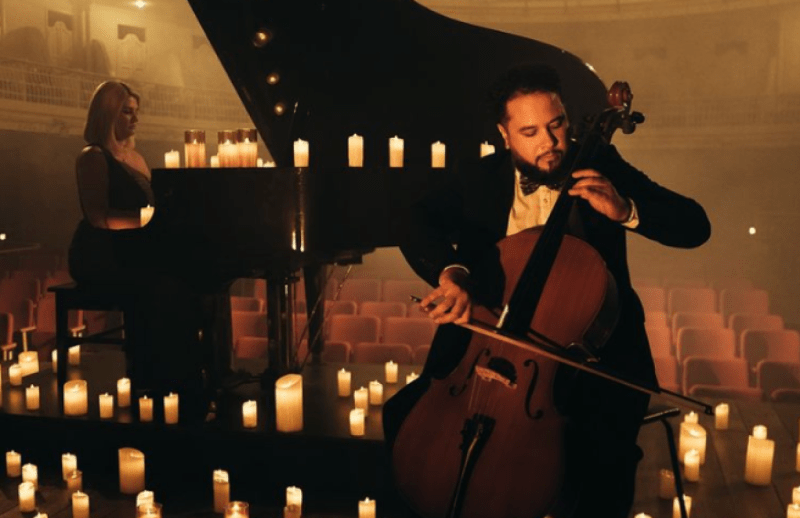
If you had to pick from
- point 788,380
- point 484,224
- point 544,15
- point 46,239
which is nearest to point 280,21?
point 484,224

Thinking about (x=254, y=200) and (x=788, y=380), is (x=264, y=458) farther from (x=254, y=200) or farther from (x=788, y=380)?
(x=788, y=380)

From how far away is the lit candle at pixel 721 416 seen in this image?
3.96 m

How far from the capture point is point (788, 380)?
5.11 meters

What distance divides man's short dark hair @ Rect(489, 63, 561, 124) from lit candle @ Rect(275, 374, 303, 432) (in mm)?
1931

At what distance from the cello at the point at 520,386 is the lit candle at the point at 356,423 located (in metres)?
1.65

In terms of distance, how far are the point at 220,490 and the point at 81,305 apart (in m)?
1.24

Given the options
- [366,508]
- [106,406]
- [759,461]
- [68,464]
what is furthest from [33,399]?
[759,461]

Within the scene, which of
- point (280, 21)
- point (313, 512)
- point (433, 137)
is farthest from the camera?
point (433, 137)

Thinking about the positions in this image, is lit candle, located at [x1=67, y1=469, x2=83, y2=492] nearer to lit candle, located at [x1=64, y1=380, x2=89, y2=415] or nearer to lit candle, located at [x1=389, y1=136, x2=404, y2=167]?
lit candle, located at [x1=64, y1=380, x2=89, y2=415]

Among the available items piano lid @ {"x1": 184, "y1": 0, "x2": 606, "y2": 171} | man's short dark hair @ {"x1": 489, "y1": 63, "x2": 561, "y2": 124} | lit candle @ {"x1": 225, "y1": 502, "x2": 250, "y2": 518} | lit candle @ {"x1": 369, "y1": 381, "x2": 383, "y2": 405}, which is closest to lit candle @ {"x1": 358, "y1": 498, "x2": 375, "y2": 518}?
lit candle @ {"x1": 225, "y1": 502, "x2": 250, "y2": 518}

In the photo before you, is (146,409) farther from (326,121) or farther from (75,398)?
(326,121)

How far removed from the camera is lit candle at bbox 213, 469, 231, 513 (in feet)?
10.9

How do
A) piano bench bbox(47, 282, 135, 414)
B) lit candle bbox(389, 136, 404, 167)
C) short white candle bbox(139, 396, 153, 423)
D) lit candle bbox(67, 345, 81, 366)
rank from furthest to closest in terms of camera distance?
1. lit candle bbox(67, 345, 81, 366)
2. lit candle bbox(389, 136, 404, 167)
3. piano bench bbox(47, 282, 135, 414)
4. short white candle bbox(139, 396, 153, 423)

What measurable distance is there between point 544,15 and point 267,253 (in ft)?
45.5
